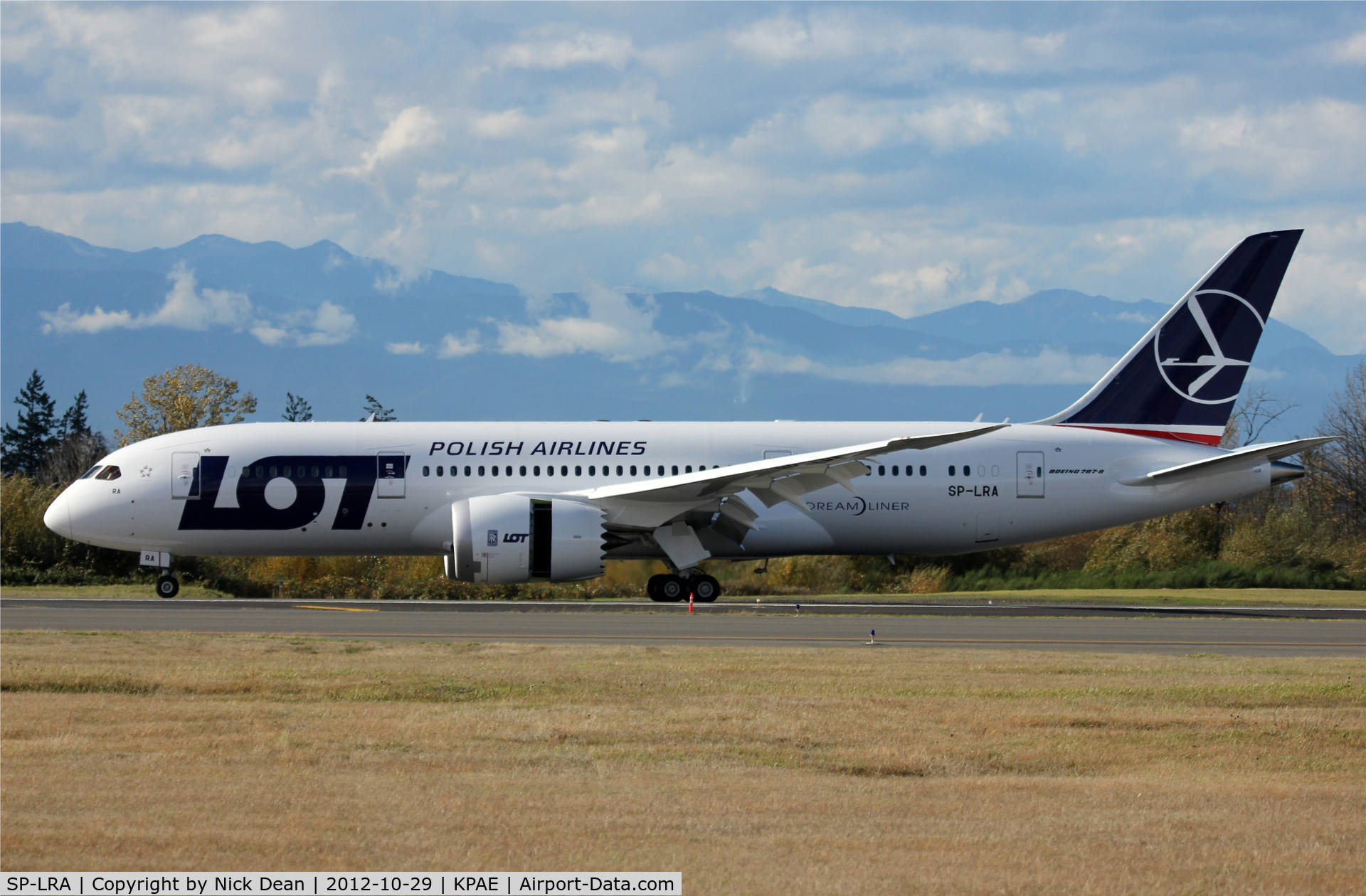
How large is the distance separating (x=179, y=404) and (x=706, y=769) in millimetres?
63258

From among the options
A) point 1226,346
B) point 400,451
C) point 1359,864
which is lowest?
point 1359,864

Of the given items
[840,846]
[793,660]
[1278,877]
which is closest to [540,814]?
[840,846]

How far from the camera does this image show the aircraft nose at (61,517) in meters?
25.1

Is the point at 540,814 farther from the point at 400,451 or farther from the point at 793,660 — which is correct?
the point at 400,451

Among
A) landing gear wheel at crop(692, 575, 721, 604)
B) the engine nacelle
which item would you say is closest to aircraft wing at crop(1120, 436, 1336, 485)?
landing gear wheel at crop(692, 575, 721, 604)

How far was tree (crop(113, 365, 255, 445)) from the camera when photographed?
65.2m

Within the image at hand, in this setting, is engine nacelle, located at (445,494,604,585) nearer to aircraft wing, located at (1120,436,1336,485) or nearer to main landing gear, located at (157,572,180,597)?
main landing gear, located at (157,572,180,597)

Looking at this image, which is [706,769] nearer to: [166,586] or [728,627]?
[728,627]

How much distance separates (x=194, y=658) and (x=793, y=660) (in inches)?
265

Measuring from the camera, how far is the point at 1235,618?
72.1 ft

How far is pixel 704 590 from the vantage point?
24.6 meters

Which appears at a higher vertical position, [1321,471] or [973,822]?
[1321,471]
